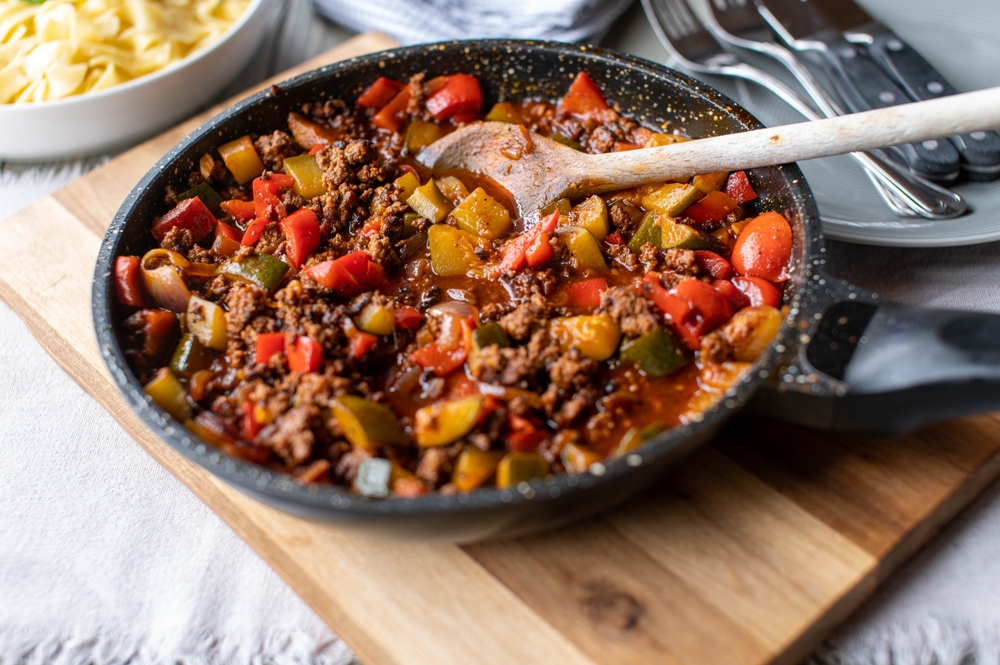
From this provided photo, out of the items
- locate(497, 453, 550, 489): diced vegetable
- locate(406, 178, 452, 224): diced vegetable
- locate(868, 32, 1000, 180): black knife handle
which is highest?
locate(868, 32, 1000, 180): black knife handle

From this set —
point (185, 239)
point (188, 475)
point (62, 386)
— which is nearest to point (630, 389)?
point (188, 475)

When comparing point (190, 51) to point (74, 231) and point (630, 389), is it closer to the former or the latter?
point (74, 231)

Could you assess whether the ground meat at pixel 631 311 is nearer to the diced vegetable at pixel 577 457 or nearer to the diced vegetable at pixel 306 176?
the diced vegetable at pixel 577 457

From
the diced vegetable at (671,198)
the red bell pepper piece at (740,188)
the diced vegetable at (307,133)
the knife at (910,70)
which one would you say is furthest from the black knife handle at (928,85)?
the diced vegetable at (307,133)

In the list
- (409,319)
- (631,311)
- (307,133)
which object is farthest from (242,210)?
(631,311)

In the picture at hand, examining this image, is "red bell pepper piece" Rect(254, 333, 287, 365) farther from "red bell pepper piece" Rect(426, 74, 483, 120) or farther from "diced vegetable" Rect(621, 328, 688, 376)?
"red bell pepper piece" Rect(426, 74, 483, 120)

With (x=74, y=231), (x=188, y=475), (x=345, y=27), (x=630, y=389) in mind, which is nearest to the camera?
(x=630, y=389)

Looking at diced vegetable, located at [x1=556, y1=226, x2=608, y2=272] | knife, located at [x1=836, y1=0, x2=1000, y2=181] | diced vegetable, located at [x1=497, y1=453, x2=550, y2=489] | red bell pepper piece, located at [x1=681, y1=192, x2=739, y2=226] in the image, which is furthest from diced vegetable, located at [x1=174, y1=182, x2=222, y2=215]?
knife, located at [x1=836, y1=0, x2=1000, y2=181]
